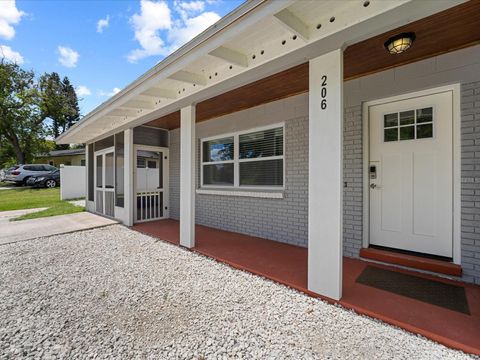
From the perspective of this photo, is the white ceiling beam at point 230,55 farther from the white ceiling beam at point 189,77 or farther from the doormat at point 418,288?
the doormat at point 418,288

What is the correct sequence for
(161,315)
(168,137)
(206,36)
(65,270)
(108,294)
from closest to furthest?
(161,315) → (206,36) → (108,294) → (65,270) → (168,137)

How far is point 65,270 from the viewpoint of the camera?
3.26 m

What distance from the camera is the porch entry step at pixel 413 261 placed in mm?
2691

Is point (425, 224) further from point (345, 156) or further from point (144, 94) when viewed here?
point (144, 94)

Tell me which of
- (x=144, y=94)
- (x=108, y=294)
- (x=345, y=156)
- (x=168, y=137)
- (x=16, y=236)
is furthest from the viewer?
(x=168, y=137)

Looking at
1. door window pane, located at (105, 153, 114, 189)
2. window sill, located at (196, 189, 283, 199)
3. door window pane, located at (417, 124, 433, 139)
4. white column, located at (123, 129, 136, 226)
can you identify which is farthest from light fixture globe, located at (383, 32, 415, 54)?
door window pane, located at (105, 153, 114, 189)

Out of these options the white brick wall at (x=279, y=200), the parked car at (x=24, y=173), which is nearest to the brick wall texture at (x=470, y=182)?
the white brick wall at (x=279, y=200)

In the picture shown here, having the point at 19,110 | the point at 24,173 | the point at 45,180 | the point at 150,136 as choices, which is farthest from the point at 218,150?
the point at 19,110

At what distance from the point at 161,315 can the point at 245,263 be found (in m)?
1.42

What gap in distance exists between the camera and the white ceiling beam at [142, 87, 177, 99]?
3.74 meters

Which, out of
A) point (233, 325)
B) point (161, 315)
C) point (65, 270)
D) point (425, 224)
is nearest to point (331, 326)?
point (233, 325)

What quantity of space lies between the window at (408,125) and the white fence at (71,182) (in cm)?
1316

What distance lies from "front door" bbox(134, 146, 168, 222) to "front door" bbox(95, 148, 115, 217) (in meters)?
0.98

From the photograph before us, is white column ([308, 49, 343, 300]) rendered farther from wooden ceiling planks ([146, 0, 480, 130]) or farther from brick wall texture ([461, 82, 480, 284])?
brick wall texture ([461, 82, 480, 284])
